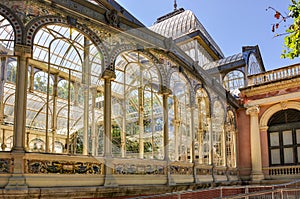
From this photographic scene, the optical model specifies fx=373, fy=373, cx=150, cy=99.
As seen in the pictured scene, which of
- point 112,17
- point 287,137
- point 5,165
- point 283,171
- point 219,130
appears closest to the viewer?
point 5,165

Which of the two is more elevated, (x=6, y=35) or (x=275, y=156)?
(x=6, y=35)

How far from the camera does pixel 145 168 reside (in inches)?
389

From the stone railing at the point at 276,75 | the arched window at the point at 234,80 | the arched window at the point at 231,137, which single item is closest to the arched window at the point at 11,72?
the arched window at the point at 231,137

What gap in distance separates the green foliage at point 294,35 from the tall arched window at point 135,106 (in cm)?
513

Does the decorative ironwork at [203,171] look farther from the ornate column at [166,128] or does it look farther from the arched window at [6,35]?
the arched window at [6,35]

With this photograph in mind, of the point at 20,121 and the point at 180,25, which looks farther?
the point at 180,25

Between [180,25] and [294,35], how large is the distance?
15513 millimetres

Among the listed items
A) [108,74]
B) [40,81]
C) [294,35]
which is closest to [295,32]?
[294,35]

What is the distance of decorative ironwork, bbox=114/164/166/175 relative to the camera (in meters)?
9.12

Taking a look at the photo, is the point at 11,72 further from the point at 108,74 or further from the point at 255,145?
the point at 255,145

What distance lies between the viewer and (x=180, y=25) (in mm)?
21297

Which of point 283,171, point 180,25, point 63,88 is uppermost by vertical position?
point 180,25

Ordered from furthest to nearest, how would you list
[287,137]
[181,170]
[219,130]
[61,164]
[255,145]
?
1. [255,145]
2. [287,137]
3. [219,130]
4. [181,170]
5. [61,164]

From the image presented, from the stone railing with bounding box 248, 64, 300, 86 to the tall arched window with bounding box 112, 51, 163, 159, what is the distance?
506cm
